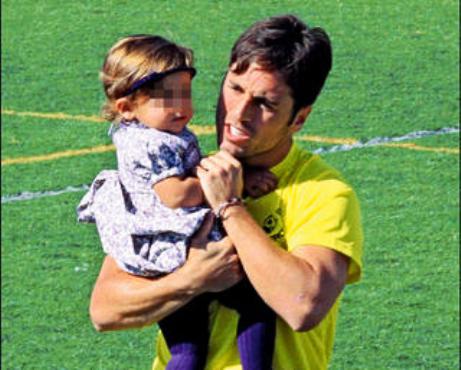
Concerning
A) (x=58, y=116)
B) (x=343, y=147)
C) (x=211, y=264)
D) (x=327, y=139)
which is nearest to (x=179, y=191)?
(x=211, y=264)

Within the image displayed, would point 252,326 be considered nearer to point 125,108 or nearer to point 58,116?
point 125,108

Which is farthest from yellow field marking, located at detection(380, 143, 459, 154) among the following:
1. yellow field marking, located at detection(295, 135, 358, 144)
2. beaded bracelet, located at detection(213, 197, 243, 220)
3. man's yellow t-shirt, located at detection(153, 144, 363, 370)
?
beaded bracelet, located at detection(213, 197, 243, 220)

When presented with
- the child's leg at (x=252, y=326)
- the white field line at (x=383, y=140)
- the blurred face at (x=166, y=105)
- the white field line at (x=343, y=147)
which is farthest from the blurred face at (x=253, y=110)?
the white field line at (x=383, y=140)

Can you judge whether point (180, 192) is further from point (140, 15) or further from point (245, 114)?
point (140, 15)

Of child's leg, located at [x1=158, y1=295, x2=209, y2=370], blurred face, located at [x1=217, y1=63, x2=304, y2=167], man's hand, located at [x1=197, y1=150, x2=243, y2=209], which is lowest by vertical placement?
child's leg, located at [x1=158, y1=295, x2=209, y2=370]

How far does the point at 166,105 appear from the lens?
4051 mm

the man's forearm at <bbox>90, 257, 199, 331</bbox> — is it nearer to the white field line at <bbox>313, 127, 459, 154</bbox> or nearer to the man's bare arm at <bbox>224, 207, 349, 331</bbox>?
the man's bare arm at <bbox>224, 207, 349, 331</bbox>

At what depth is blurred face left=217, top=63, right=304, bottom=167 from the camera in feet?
12.9

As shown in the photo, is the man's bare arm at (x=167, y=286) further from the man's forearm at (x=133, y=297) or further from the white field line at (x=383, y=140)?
the white field line at (x=383, y=140)

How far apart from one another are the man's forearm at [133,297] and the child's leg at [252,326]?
125mm

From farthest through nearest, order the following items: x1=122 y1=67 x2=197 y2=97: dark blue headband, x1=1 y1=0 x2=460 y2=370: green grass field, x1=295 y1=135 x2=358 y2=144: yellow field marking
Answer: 1. x1=295 y1=135 x2=358 y2=144: yellow field marking
2. x1=1 y1=0 x2=460 y2=370: green grass field
3. x1=122 y1=67 x2=197 y2=97: dark blue headband

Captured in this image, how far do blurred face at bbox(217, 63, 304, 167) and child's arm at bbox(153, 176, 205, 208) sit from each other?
122mm

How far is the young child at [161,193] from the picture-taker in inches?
156

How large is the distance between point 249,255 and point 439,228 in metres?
5.15
